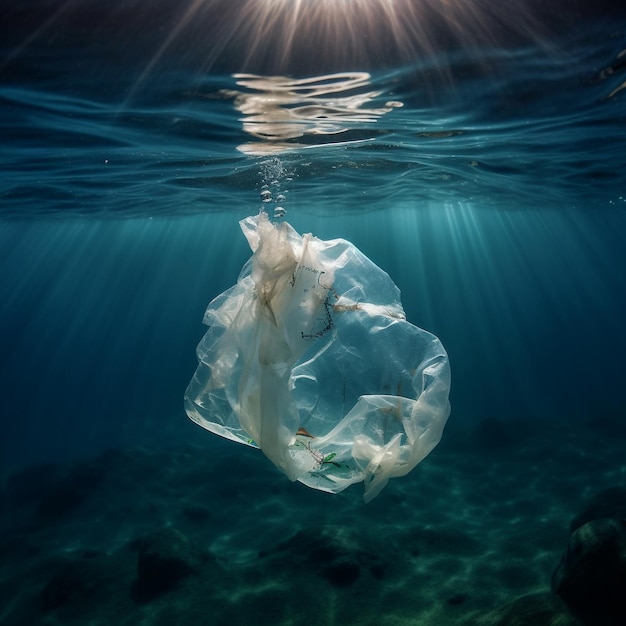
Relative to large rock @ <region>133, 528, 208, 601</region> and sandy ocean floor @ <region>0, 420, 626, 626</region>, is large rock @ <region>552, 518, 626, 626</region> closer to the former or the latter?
sandy ocean floor @ <region>0, 420, 626, 626</region>

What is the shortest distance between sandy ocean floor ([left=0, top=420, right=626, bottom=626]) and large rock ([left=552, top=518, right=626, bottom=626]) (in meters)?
0.31

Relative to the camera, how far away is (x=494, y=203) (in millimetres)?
30094

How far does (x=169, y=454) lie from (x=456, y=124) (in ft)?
57.3

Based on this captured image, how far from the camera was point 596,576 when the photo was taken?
6.84 meters

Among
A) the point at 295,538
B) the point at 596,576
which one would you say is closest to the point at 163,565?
the point at 295,538

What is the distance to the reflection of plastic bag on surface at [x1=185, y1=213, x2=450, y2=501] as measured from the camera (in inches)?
126

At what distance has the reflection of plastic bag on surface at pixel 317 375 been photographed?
126 inches

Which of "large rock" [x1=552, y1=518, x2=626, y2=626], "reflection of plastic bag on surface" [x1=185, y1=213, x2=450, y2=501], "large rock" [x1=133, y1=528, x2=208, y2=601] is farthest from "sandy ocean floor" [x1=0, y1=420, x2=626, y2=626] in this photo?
"reflection of plastic bag on surface" [x1=185, y1=213, x2=450, y2=501]

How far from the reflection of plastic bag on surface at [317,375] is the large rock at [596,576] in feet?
16.9

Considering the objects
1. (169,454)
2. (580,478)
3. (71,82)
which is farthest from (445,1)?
(169,454)

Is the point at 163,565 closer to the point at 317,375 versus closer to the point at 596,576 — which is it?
the point at 596,576

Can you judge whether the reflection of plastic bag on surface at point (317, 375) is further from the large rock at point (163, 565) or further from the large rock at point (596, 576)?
the large rock at point (163, 565)

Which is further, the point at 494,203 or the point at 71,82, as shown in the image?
the point at 494,203

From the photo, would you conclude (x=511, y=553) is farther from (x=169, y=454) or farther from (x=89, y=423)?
(x=89, y=423)
